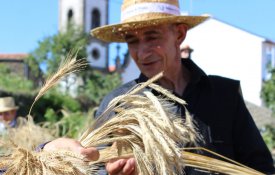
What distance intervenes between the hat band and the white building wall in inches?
1481

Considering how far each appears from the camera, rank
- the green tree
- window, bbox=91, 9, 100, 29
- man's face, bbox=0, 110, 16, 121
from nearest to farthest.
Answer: man's face, bbox=0, 110, 16, 121, the green tree, window, bbox=91, 9, 100, 29

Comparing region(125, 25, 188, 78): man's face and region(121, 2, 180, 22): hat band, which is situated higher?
region(121, 2, 180, 22): hat band

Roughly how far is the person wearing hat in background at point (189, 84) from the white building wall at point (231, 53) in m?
37.6

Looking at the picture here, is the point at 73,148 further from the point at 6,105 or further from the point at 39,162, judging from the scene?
the point at 6,105

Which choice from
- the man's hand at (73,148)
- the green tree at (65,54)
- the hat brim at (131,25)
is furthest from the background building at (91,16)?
the man's hand at (73,148)

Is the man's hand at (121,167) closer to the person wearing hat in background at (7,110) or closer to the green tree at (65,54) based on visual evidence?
the person wearing hat in background at (7,110)

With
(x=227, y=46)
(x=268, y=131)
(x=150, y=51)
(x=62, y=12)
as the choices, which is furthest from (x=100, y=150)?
(x=62, y=12)

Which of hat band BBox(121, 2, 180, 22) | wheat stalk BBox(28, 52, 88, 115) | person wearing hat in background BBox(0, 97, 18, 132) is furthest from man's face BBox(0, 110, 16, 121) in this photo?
wheat stalk BBox(28, 52, 88, 115)

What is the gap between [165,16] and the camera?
97.4 inches

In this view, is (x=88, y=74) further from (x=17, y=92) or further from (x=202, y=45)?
(x=17, y=92)

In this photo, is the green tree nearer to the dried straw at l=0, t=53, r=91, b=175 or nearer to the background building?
the background building

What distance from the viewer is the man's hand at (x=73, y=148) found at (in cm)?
159

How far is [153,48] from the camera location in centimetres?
240

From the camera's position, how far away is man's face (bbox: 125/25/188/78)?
2.39m
